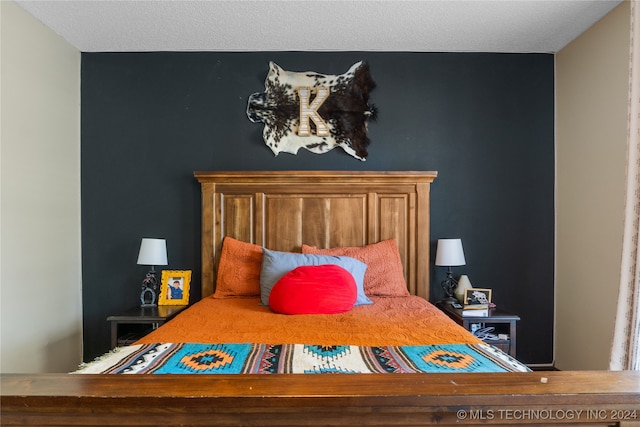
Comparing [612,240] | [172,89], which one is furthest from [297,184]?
[612,240]

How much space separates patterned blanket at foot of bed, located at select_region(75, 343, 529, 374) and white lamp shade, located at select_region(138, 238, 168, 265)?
1.29m

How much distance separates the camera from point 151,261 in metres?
3.05

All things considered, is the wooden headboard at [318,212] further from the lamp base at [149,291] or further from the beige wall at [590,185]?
the beige wall at [590,185]

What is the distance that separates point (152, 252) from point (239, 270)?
0.65 metres

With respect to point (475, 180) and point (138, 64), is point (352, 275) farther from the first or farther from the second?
point (138, 64)

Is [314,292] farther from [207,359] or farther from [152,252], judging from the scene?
[152,252]

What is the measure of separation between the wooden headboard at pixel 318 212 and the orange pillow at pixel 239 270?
151 mm

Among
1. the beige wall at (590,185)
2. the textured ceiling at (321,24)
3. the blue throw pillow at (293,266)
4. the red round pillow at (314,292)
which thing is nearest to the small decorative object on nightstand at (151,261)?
the blue throw pillow at (293,266)

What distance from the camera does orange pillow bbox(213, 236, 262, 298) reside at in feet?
9.75

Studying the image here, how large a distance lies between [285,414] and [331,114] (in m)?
2.62

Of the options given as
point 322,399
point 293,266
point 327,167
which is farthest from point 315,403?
point 327,167

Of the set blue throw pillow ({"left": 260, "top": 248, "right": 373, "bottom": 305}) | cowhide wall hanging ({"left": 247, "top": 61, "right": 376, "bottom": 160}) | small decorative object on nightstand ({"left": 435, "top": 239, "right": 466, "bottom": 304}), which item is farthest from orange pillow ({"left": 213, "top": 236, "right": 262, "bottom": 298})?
small decorative object on nightstand ({"left": 435, "top": 239, "right": 466, "bottom": 304})

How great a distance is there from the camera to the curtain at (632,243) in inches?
87.8

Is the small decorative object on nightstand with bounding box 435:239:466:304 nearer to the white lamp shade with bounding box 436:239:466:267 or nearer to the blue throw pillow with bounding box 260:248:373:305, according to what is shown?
the white lamp shade with bounding box 436:239:466:267
